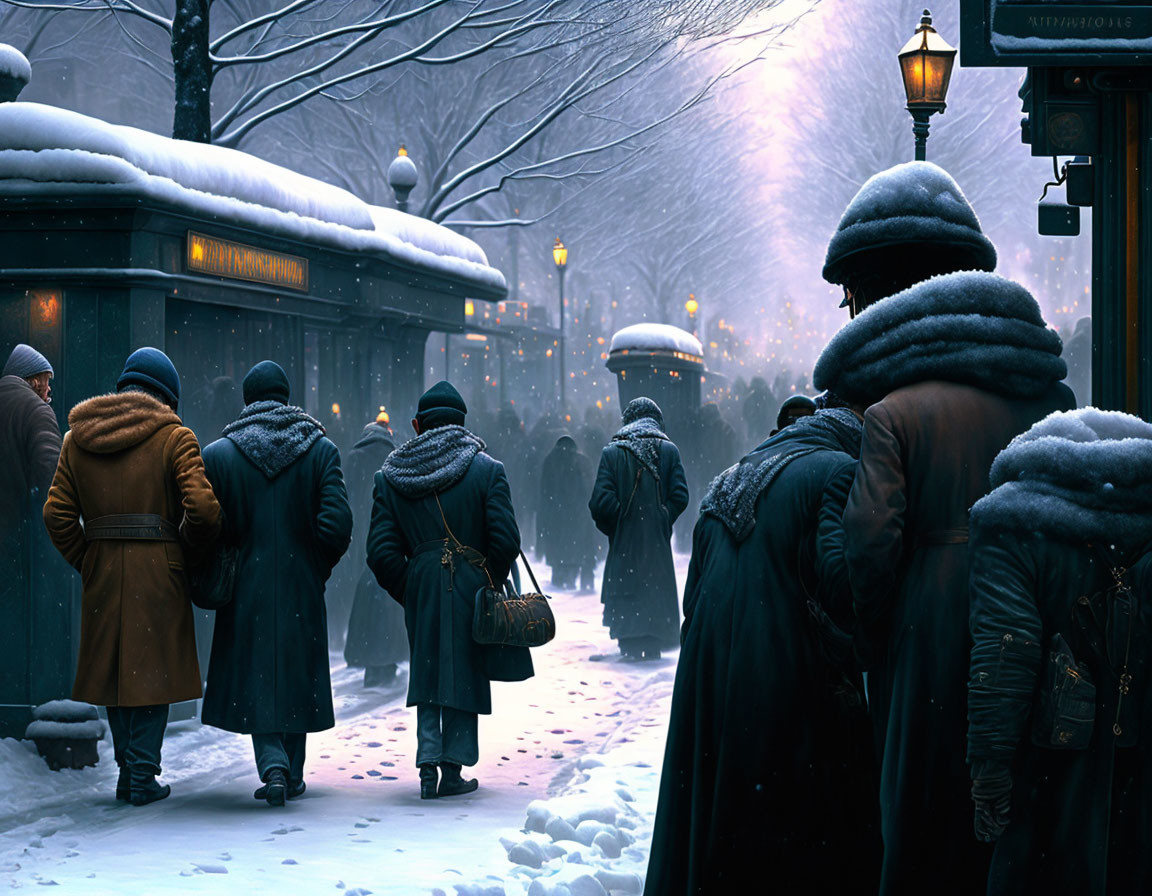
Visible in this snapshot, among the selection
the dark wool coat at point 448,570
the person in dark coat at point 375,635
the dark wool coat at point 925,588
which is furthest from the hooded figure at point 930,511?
the person in dark coat at point 375,635

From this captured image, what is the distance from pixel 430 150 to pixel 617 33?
9.18 meters

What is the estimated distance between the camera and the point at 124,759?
20.8 ft

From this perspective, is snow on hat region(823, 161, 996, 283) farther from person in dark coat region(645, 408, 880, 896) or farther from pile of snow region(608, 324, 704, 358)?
pile of snow region(608, 324, 704, 358)

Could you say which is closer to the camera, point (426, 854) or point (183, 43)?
point (426, 854)

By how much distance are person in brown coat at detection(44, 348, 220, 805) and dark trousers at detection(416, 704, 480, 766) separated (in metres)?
1.00

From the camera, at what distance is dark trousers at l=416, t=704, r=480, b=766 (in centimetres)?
652

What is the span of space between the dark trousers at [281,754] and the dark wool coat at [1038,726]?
397 cm

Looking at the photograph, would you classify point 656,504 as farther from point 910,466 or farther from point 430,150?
point 430,150

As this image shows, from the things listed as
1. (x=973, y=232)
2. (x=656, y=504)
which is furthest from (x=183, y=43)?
(x=973, y=232)

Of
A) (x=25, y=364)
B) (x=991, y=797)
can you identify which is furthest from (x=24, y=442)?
(x=991, y=797)

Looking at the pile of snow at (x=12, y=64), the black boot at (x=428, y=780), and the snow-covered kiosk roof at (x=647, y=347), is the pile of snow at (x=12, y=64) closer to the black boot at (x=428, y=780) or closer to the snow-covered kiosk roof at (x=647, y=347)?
the black boot at (x=428, y=780)

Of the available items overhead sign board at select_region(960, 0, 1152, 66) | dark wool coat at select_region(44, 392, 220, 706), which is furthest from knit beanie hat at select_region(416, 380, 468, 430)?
overhead sign board at select_region(960, 0, 1152, 66)

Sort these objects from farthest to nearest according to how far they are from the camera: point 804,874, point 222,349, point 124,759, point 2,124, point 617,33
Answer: point 617,33
point 222,349
point 2,124
point 124,759
point 804,874

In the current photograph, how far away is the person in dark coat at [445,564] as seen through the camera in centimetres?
654
